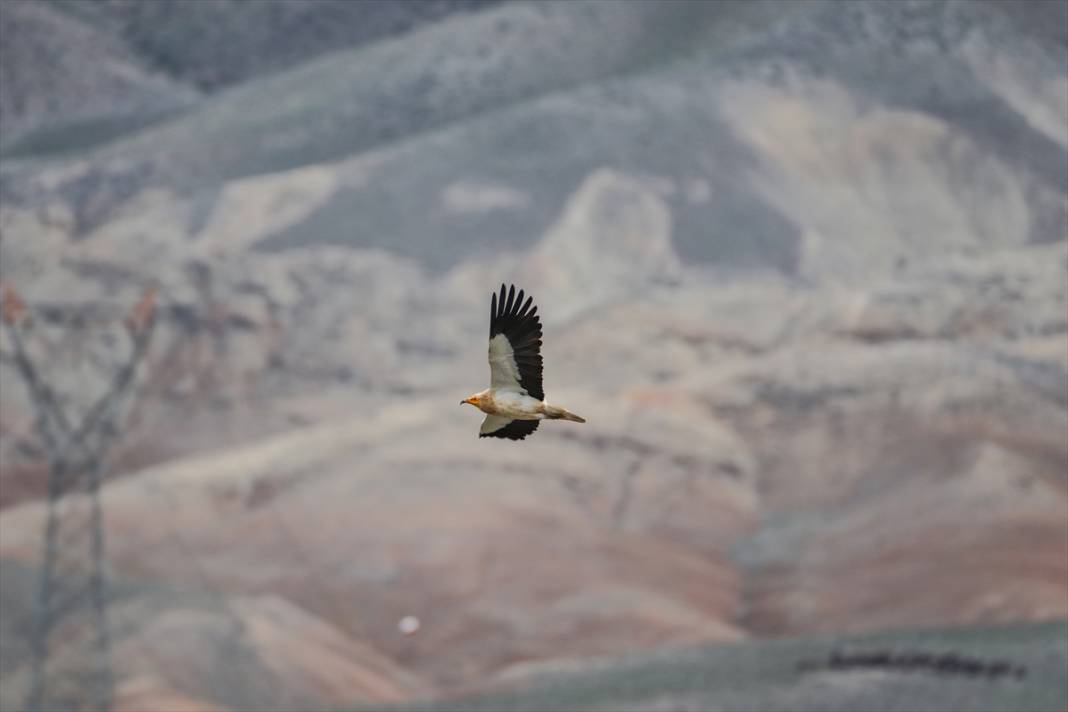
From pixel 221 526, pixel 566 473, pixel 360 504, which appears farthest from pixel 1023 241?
pixel 221 526

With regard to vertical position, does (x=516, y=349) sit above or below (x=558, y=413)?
above

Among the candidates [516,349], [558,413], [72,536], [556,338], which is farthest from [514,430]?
[556,338]

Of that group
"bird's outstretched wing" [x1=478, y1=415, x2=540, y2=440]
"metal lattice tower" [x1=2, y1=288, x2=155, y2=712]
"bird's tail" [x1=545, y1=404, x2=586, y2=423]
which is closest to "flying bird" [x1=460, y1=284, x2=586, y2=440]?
"bird's tail" [x1=545, y1=404, x2=586, y2=423]

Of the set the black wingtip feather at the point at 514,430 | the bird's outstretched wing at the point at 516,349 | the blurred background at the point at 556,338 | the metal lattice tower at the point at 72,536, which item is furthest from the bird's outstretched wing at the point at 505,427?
the metal lattice tower at the point at 72,536

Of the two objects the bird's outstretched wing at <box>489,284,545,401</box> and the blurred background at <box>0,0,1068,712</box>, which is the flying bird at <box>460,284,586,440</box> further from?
the blurred background at <box>0,0,1068,712</box>

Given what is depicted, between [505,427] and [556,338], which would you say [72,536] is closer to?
[556,338]

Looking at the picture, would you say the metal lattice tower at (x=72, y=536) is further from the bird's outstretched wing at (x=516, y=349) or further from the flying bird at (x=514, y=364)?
the bird's outstretched wing at (x=516, y=349)
